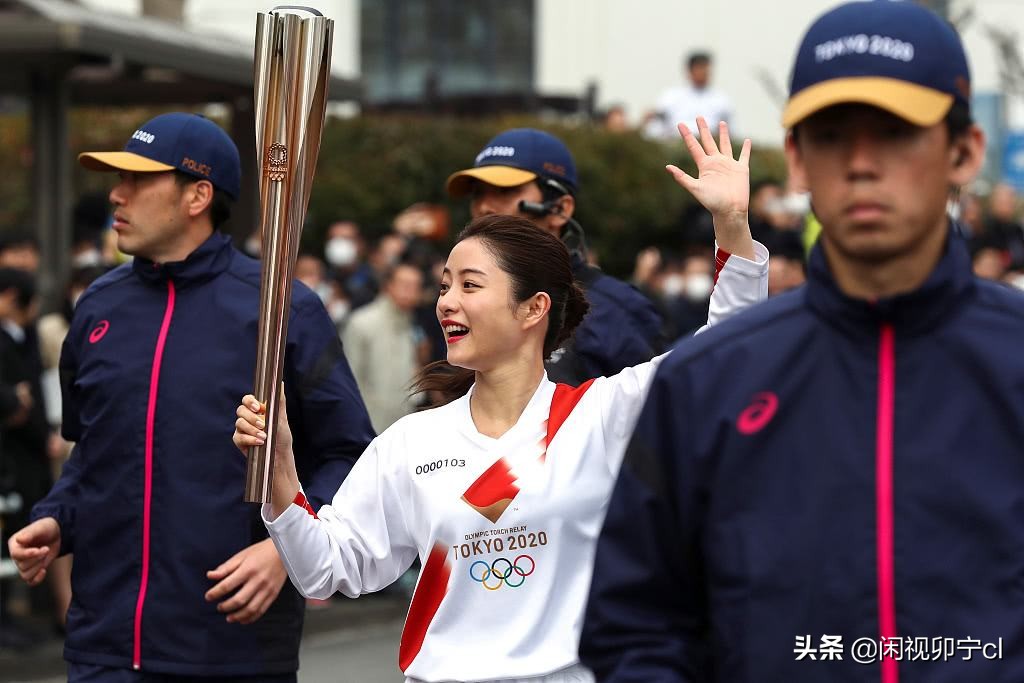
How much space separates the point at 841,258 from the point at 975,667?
59cm

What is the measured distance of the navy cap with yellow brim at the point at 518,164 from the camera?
566cm

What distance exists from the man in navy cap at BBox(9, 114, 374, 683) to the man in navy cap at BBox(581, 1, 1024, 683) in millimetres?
2151

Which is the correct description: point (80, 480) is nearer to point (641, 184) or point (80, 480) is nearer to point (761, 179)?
point (641, 184)

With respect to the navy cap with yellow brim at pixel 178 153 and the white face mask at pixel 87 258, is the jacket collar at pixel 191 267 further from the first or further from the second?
the white face mask at pixel 87 258

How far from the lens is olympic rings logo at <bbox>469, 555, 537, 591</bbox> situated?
3.99m

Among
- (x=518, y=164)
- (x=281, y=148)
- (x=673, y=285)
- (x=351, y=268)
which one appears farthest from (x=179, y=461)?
(x=673, y=285)

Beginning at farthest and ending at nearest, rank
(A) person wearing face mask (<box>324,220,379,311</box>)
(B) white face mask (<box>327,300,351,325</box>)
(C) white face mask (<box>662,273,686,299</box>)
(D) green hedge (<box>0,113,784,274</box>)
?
(D) green hedge (<box>0,113,784,274</box>)
(C) white face mask (<box>662,273,686,299</box>)
(B) white face mask (<box>327,300,351,325</box>)
(A) person wearing face mask (<box>324,220,379,311</box>)

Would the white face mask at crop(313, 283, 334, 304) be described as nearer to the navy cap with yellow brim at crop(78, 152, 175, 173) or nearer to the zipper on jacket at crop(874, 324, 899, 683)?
the navy cap with yellow brim at crop(78, 152, 175, 173)

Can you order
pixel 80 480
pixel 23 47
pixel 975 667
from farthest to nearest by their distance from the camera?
pixel 23 47, pixel 80 480, pixel 975 667

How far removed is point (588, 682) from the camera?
4.00 meters

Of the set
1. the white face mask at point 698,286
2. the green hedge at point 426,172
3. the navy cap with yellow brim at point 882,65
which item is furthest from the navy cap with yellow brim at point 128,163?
the green hedge at point 426,172

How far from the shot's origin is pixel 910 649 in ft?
8.54

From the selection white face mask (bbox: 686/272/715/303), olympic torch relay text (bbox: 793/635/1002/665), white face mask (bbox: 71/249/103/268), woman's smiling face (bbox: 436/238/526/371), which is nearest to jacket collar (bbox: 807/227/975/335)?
olympic torch relay text (bbox: 793/635/1002/665)

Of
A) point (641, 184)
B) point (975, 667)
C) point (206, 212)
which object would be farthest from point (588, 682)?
point (641, 184)
